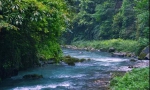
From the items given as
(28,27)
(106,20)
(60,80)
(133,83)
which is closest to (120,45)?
(106,20)

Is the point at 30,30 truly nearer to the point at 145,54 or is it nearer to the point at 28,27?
the point at 28,27

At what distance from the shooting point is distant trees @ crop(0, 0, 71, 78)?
10797 millimetres

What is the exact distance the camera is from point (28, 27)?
43.8 ft

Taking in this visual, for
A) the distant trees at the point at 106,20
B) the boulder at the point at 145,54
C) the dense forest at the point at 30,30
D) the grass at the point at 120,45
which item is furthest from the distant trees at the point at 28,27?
the distant trees at the point at 106,20

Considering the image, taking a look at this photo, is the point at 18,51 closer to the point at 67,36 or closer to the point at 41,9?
the point at 41,9

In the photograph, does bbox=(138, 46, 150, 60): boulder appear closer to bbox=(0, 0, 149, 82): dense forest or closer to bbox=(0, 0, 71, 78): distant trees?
bbox=(0, 0, 149, 82): dense forest

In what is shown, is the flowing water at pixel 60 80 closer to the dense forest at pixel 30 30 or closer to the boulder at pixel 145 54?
the dense forest at pixel 30 30

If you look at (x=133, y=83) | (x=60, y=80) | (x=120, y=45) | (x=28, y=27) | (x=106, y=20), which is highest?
(x=28, y=27)

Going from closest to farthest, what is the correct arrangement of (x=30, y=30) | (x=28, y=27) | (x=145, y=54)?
(x=28, y=27)
(x=30, y=30)
(x=145, y=54)

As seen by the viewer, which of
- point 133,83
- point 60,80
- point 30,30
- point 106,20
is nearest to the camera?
point 133,83

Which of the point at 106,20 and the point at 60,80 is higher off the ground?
the point at 60,80

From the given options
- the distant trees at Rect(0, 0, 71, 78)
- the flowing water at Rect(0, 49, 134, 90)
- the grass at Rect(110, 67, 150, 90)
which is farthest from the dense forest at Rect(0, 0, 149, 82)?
the grass at Rect(110, 67, 150, 90)

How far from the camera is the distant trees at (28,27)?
1080cm

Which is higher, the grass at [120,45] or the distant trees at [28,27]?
the distant trees at [28,27]
